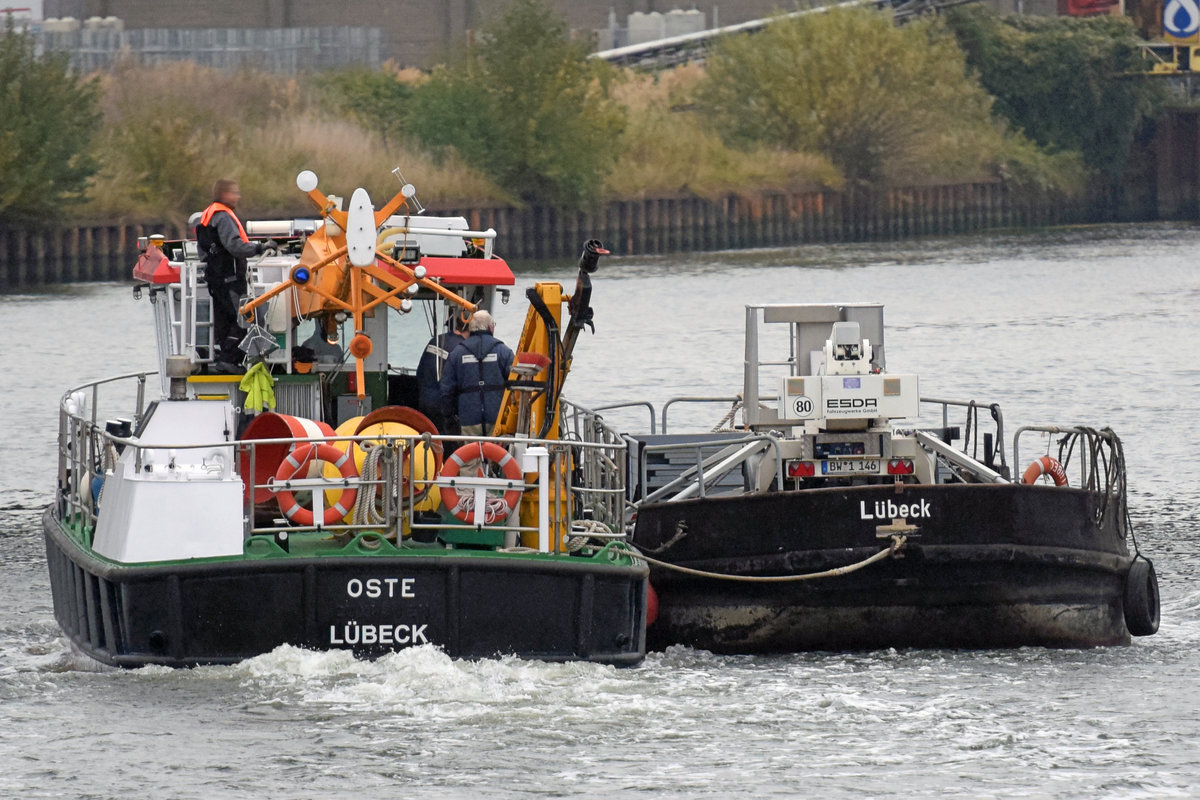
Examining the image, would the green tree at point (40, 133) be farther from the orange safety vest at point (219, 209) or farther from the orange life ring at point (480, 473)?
the orange life ring at point (480, 473)

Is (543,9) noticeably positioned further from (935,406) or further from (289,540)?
(289,540)

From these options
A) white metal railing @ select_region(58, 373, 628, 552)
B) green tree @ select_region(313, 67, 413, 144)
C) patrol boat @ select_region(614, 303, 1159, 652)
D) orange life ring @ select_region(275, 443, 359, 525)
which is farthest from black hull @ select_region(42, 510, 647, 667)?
green tree @ select_region(313, 67, 413, 144)

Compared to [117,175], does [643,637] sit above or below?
below

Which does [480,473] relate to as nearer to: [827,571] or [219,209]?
[219,209]

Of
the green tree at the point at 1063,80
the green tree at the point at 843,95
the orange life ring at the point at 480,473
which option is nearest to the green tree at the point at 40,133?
the green tree at the point at 843,95

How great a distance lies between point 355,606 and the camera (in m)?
→ 13.9

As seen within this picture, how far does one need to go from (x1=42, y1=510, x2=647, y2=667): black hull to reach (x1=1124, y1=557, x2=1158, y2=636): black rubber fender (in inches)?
201

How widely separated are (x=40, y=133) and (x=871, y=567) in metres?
48.8

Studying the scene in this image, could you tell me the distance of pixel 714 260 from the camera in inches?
2640

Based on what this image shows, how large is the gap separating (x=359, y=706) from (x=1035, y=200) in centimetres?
7378

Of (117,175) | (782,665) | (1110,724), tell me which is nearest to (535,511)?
(782,665)

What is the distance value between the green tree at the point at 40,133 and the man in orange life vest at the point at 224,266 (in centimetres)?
4489

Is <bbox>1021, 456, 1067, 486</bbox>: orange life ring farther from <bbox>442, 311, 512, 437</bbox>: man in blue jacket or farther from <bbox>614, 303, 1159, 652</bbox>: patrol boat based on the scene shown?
<bbox>442, 311, 512, 437</bbox>: man in blue jacket

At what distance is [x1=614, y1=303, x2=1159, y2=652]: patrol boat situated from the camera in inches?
646
